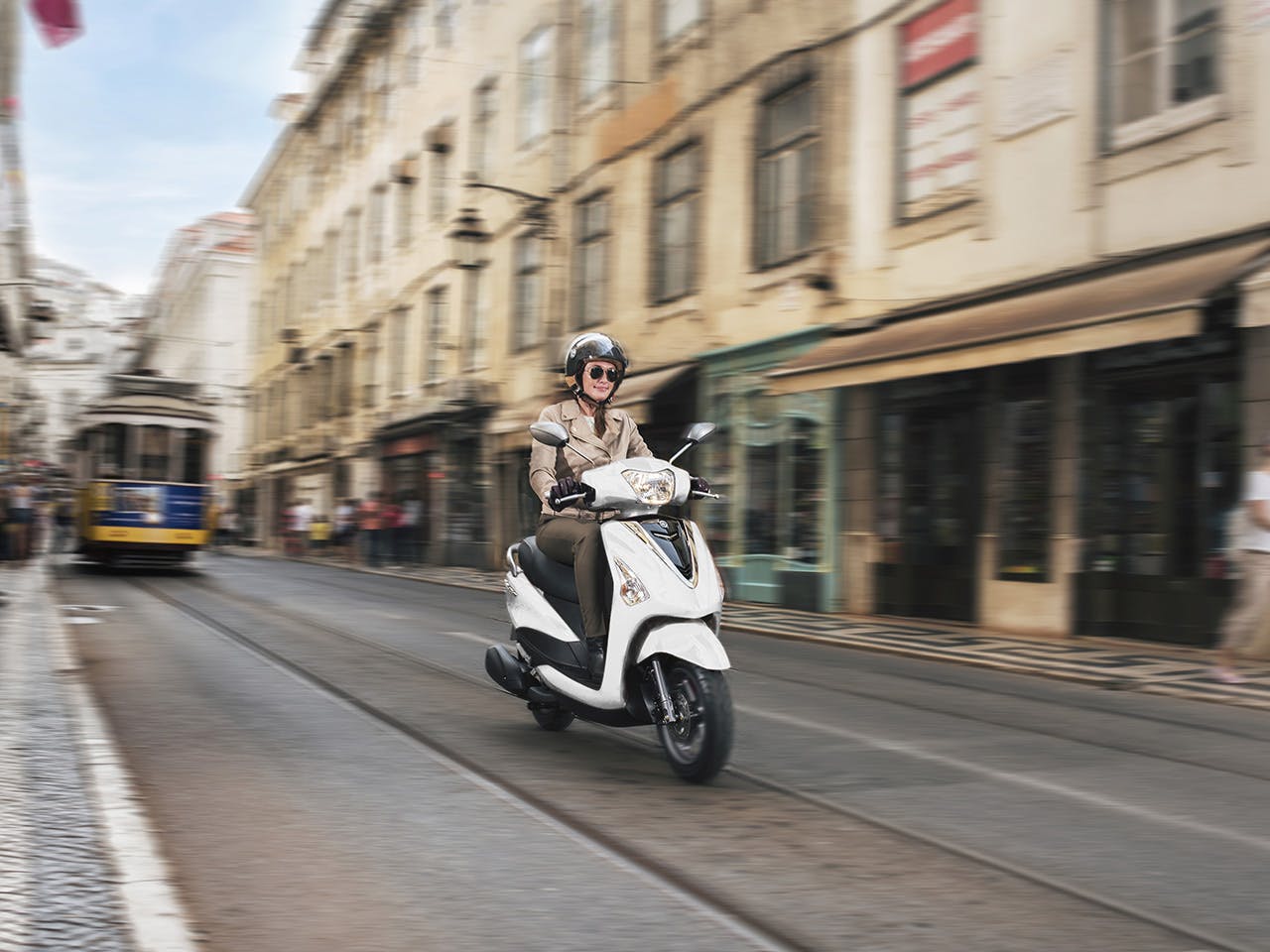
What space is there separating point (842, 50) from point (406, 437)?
62.2ft

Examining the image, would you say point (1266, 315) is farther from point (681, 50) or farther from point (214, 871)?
point (681, 50)

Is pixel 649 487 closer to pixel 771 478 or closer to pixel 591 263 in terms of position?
pixel 771 478

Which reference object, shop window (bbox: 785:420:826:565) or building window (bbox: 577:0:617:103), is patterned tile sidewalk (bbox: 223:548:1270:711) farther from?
building window (bbox: 577:0:617:103)

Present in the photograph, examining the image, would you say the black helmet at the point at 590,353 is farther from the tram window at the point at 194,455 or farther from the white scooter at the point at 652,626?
the tram window at the point at 194,455

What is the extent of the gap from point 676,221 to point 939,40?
6.69 m

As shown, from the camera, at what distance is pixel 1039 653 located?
436 inches

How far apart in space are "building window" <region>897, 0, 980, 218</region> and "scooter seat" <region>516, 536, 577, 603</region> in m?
9.72

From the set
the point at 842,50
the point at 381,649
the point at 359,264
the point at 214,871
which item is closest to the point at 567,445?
the point at 214,871

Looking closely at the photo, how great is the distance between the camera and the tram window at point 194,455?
24203mm

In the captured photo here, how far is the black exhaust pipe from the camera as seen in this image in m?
6.28

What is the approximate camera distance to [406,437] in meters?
33.6

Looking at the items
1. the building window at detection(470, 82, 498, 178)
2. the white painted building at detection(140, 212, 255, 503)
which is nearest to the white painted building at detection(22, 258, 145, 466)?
the white painted building at detection(140, 212, 255, 503)

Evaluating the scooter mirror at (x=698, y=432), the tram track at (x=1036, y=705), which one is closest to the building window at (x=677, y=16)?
the tram track at (x=1036, y=705)

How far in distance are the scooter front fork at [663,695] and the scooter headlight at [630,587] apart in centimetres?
24
